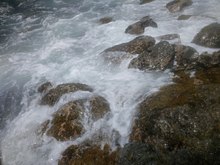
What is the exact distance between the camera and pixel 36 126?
27.3 feet

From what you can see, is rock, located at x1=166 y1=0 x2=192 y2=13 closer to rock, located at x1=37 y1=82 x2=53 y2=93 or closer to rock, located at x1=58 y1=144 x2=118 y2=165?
rock, located at x1=37 y1=82 x2=53 y2=93

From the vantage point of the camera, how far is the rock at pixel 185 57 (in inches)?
358

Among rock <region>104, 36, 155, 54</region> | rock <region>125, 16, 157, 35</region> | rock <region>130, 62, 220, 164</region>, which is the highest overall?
rock <region>130, 62, 220, 164</region>

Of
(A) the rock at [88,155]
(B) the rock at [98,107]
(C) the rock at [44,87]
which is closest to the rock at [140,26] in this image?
(C) the rock at [44,87]

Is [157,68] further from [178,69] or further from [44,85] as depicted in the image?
[44,85]

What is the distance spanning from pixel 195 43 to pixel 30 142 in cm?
674

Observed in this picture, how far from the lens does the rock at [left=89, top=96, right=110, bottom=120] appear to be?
7.87 m

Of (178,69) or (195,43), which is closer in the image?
(178,69)

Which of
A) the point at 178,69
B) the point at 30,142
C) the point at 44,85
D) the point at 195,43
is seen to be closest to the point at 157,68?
the point at 178,69

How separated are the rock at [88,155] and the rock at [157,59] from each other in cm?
373

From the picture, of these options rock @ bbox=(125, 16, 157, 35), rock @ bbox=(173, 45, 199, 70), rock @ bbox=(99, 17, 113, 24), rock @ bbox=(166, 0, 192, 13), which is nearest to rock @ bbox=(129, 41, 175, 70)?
rock @ bbox=(173, 45, 199, 70)

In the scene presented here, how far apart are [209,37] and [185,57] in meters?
1.35

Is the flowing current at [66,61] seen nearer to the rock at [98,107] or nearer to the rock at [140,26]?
the rock at [98,107]

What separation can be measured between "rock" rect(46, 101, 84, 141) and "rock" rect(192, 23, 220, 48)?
506 cm
